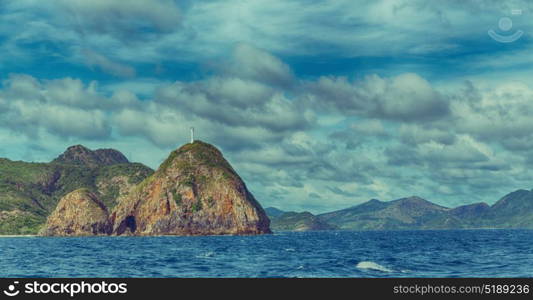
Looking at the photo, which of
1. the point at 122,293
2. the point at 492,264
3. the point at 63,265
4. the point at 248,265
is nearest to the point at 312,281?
the point at 122,293

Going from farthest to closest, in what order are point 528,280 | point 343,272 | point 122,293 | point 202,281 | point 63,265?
point 63,265 → point 343,272 → point 528,280 → point 202,281 → point 122,293

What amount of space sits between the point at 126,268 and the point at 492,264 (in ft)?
206

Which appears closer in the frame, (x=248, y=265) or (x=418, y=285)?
(x=418, y=285)

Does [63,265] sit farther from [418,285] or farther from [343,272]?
[418,285]

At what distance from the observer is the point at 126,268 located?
96.9 m

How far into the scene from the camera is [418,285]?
3703 cm

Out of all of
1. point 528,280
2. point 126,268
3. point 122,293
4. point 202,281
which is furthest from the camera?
point 126,268

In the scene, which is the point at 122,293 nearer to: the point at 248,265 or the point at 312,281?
the point at 312,281

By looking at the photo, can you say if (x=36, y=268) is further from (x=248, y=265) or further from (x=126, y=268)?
(x=248, y=265)

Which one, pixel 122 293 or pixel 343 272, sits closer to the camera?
pixel 122 293

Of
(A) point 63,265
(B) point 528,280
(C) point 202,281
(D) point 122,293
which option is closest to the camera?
(D) point 122,293

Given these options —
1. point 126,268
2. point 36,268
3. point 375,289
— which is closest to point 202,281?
point 375,289

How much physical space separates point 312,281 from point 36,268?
74.7 meters

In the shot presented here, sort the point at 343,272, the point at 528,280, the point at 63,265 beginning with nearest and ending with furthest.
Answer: the point at 528,280 < the point at 343,272 < the point at 63,265
